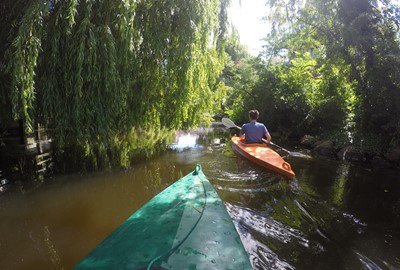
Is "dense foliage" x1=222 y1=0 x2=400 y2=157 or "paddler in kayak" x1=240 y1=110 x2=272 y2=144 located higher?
"dense foliage" x1=222 y1=0 x2=400 y2=157

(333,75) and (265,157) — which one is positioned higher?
(333,75)

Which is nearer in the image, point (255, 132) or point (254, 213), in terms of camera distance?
point (254, 213)

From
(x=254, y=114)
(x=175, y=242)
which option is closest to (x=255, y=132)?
(x=254, y=114)

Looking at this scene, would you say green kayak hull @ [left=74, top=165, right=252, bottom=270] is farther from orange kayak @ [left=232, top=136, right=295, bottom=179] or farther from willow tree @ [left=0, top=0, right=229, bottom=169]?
orange kayak @ [left=232, top=136, right=295, bottom=179]

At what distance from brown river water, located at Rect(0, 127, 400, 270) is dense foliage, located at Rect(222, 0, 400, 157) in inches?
99.5

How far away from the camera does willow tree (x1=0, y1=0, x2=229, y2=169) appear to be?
4188 millimetres

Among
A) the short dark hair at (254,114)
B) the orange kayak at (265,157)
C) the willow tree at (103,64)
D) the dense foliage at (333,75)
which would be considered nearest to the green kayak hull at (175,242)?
the willow tree at (103,64)

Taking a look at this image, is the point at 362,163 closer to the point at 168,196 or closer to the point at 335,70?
the point at 335,70

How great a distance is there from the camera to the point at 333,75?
1159 cm

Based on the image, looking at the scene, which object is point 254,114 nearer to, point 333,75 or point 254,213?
point 254,213

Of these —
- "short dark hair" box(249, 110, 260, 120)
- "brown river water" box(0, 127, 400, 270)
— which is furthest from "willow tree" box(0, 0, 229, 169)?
"short dark hair" box(249, 110, 260, 120)

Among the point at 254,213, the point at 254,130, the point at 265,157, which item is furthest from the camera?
the point at 254,130

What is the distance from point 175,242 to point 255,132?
560 cm

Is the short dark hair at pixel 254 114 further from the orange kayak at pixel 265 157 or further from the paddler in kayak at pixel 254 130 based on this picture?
the orange kayak at pixel 265 157
